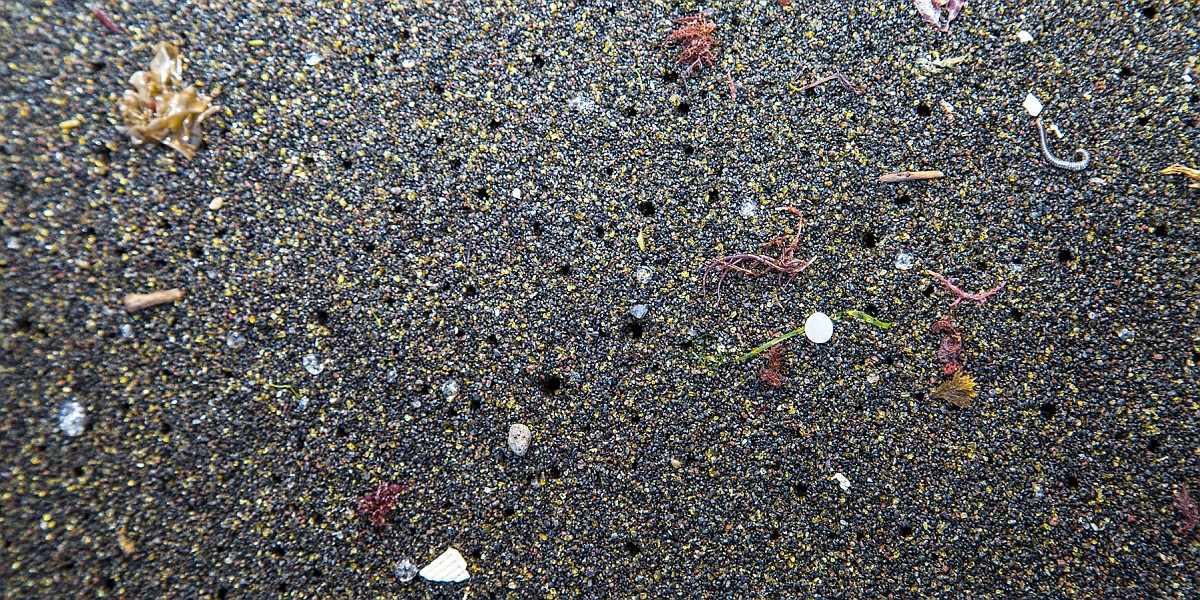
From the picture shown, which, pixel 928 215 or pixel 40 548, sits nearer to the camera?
pixel 40 548

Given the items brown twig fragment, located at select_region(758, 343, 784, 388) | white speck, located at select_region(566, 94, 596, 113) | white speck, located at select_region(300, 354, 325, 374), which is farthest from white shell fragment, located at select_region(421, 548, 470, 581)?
white speck, located at select_region(566, 94, 596, 113)

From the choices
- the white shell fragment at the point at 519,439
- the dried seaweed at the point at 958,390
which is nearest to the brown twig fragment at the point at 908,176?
the dried seaweed at the point at 958,390

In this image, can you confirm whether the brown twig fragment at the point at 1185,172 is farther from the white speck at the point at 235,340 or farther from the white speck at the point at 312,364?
A: the white speck at the point at 235,340

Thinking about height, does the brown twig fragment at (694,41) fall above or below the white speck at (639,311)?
above

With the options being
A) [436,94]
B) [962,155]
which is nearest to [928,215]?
[962,155]

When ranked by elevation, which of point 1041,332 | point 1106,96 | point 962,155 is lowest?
point 1041,332

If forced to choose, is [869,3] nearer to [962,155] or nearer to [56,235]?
[962,155]

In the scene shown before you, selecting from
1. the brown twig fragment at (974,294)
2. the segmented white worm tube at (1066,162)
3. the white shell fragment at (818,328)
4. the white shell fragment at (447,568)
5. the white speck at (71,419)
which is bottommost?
the white shell fragment at (447,568)
